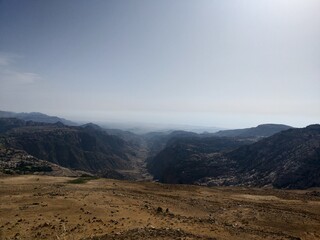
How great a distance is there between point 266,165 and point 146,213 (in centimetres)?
7901

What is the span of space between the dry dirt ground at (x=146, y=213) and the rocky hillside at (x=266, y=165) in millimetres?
48506

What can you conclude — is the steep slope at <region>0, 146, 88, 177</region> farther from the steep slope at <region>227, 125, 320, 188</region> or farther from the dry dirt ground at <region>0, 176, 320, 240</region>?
the steep slope at <region>227, 125, 320, 188</region>

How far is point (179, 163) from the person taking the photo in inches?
5167

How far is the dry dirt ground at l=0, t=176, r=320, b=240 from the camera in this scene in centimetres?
1796

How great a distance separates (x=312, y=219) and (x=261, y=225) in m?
4.73

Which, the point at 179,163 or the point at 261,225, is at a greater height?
the point at 261,225

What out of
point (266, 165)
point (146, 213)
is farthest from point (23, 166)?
point (266, 165)

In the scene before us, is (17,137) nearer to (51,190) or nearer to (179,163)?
(179,163)

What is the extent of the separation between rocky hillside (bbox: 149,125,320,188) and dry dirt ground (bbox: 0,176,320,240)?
48506 mm

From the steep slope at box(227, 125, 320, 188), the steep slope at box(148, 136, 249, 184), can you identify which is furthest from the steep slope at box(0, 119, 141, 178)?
the steep slope at box(227, 125, 320, 188)

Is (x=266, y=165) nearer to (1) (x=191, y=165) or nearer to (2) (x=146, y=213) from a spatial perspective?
(1) (x=191, y=165)

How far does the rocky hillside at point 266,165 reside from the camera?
76.3m

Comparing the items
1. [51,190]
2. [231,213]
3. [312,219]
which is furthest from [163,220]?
[51,190]

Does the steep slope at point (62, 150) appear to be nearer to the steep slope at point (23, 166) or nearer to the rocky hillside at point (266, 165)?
the rocky hillside at point (266, 165)
